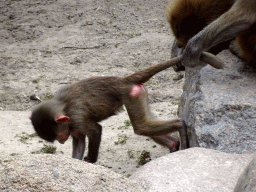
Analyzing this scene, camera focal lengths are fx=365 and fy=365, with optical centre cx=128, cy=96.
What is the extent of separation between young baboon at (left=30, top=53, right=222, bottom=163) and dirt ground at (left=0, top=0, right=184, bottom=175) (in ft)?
2.37

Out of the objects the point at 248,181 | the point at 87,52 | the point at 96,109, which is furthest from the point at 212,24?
the point at 87,52

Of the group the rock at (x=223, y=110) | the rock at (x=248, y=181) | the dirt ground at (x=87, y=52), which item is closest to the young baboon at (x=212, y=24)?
the rock at (x=223, y=110)

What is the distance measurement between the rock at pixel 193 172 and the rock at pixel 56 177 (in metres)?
0.31

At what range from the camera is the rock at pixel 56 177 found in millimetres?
2418

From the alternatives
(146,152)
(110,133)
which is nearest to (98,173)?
(146,152)

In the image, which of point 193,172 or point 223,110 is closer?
point 193,172

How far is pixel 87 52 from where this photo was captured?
29.2 ft

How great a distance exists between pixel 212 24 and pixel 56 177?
2.76 metres

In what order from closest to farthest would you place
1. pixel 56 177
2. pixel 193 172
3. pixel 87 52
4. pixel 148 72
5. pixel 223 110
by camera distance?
pixel 56 177
pixel 193 172
pixel 223 110
pixel 148 72
pixel 87 52

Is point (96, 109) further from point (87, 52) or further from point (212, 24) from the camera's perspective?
point (87, 52)

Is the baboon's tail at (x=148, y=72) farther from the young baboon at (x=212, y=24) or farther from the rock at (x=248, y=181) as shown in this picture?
the rock at (x=248, y=181)

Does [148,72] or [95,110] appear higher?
[148,72]

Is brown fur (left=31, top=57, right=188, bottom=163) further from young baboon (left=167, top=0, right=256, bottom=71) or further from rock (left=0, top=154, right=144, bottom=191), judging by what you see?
rock (left=0, top=154, right=144, bottom=191)

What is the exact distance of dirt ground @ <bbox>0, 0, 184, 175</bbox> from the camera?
5.65 meters
